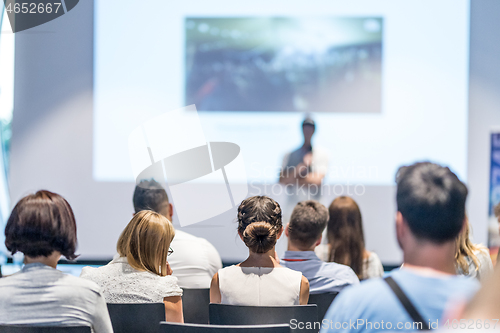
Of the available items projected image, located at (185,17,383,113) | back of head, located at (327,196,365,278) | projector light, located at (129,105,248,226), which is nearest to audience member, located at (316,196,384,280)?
back of head, located at (327,196,365,278)

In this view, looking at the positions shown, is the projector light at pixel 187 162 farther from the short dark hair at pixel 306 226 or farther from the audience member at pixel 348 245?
the short dark hair at pixel 306 226

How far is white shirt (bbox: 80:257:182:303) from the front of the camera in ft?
5.52

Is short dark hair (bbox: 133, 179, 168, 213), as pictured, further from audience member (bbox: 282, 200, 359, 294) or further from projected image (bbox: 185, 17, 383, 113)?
projected image (bbox: 185, 17, 383, 113)

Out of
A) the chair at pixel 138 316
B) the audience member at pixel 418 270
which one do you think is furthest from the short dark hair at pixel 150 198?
the audience member at pixel 418 270

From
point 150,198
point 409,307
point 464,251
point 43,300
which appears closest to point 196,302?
point 150,198

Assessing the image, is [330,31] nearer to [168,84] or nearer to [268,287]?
[168,84]

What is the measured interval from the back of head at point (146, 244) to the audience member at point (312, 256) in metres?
0.68

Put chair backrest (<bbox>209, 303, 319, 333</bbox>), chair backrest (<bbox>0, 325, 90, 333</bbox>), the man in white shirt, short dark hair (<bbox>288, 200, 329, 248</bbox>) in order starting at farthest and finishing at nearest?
the man in white shirt < short dark hair (<bbox>288, 200, 329, 248</bbox>) < chair backrest (<bbox>209, 303, 319, 333</bbox>) < chair backrest (<bbox>0, 325, 90, 333</bbox>)

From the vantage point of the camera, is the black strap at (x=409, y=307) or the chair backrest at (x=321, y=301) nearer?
the black strap at (x=409, y=307)

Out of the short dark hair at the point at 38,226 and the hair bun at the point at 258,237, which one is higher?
the short dark hair at the point at 38,226

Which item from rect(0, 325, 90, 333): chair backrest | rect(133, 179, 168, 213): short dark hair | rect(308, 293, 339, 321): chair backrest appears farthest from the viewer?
rect(133, 179, 168, 213): short dark hair

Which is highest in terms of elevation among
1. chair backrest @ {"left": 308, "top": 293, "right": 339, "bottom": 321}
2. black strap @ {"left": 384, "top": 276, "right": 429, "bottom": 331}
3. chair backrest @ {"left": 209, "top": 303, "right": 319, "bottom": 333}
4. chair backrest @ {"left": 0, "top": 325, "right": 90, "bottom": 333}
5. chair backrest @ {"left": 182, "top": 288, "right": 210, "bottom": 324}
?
black strap @ {"left": 384, "top": 276, "right": 429, "bottom": 331}

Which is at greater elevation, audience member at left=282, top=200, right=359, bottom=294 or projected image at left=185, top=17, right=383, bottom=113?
projected image at left=185, top=17, right=383, bottom=113

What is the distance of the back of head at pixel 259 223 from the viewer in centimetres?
178
